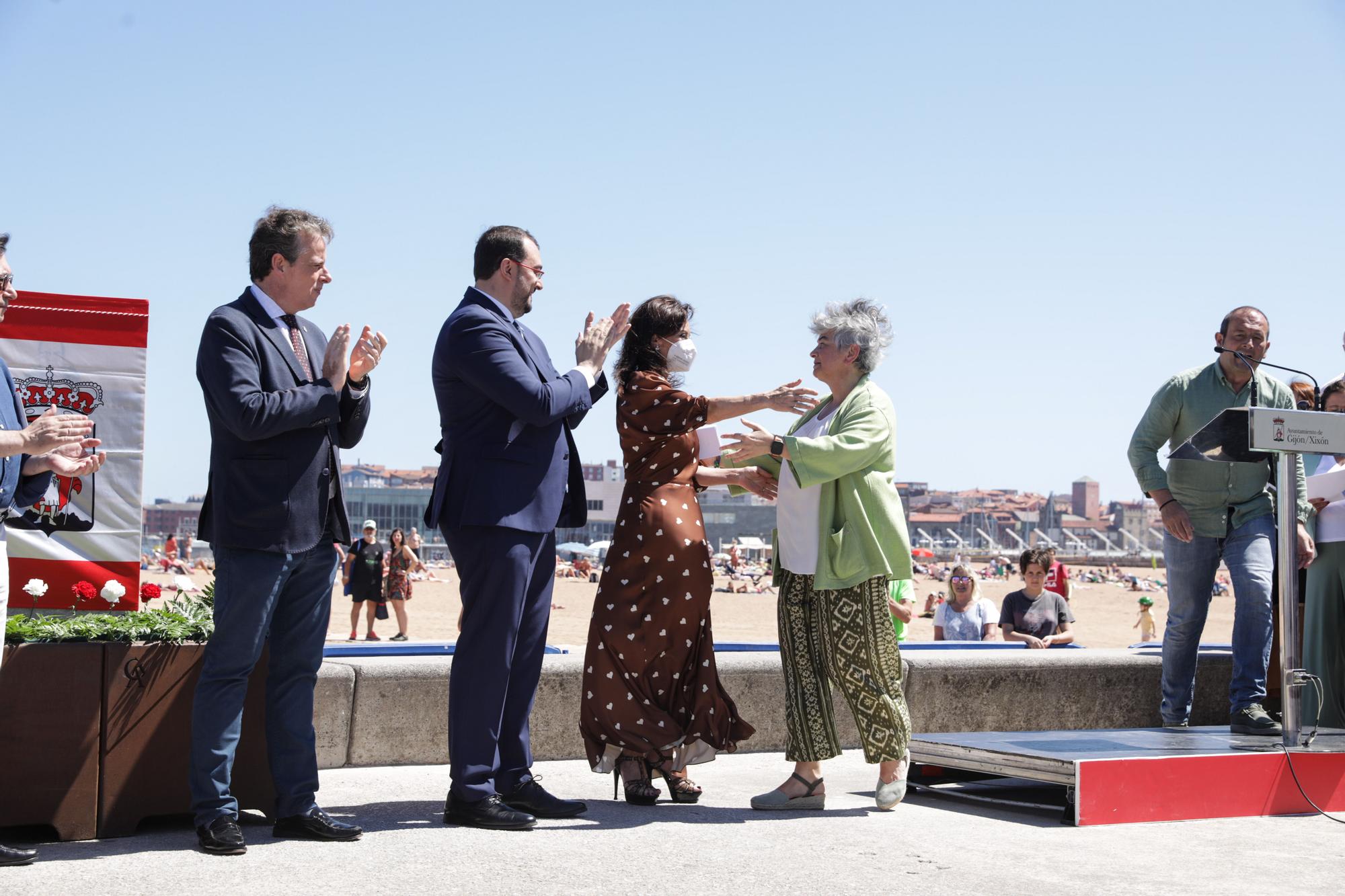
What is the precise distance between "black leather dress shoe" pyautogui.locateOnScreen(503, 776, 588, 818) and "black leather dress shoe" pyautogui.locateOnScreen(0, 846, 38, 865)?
1.59 m

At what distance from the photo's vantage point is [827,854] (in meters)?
4.27

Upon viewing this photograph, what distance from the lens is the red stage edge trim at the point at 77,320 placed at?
6340mm

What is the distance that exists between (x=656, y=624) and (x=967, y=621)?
6254 mm

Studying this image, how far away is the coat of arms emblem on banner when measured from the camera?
20.8ft

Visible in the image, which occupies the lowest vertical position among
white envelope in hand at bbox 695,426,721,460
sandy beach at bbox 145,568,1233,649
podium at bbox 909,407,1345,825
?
sandy beach at bbox 145,568,1233,649

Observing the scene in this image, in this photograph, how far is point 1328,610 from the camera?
6434 millimetres

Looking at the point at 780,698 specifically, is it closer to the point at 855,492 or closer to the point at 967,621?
the point at 855,492

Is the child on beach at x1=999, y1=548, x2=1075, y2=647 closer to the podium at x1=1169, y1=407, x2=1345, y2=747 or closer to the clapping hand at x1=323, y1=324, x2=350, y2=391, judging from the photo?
the podium at x1=1169, y1=407, x2=1345, y2=747

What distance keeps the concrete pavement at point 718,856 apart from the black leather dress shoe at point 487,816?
5cm

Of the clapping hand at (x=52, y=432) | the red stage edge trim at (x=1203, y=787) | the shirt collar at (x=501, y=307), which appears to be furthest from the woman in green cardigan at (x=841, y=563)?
the clapping hand at (x=52, y=432)

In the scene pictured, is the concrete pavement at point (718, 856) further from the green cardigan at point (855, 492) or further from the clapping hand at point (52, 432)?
the clapping hand at point (52, 432)


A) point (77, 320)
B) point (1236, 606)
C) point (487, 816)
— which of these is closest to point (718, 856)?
point (487, 816)

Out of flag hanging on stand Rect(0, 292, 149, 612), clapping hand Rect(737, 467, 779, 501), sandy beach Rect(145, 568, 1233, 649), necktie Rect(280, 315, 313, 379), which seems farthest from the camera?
sandy beach Rect(145, 568, 1233, 649)

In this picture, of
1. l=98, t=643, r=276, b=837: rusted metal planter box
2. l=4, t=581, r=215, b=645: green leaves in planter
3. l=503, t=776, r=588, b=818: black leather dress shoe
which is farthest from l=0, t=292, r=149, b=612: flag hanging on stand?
l=503, t=776, r=588, b=818: black leather dress shoe
